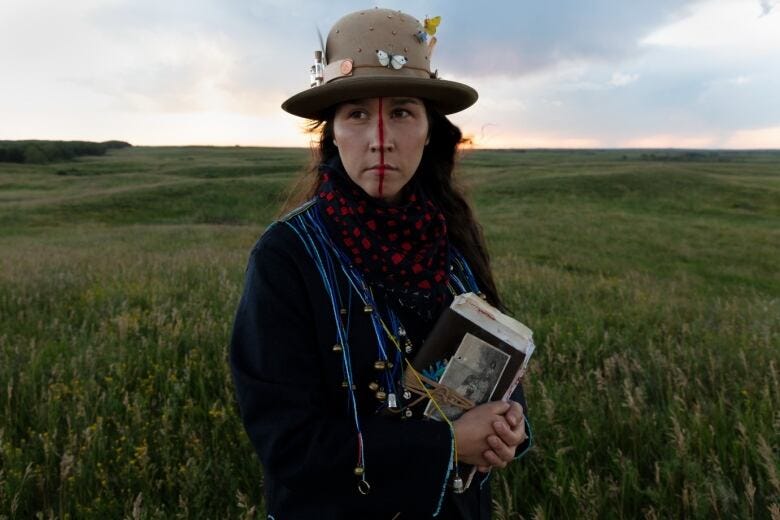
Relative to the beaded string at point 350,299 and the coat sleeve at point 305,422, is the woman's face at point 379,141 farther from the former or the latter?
the coat sleeve at point 305,422

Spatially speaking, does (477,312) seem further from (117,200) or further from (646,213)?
(117,200)

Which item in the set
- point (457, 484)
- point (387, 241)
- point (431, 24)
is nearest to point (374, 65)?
point (431, 24)

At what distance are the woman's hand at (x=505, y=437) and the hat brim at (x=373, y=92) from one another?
99 cm

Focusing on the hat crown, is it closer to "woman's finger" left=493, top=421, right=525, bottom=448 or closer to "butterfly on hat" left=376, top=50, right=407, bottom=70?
"butterfly on hat" left=376, top=50, right=407, bottom=70

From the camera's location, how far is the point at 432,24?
1953 mm

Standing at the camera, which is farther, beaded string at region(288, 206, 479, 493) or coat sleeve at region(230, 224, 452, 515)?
beaded string at region(288, 206, 479, 493)

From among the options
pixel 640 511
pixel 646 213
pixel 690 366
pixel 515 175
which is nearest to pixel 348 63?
pixel 640 511

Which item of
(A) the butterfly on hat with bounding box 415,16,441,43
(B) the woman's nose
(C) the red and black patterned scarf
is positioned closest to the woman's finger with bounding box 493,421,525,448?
(C) the red and black patterned scarf

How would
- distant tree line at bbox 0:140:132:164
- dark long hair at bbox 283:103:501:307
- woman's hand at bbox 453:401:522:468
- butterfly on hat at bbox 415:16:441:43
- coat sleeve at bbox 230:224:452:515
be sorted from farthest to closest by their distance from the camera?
distant tree line at bbox 0:140:132:164, dark long hair at bbox 283:103:501:307, butterfly on hat at bbox 415:16:441:43, woman's hand at bbox 453:401:522:468, coat sleeve at bbox 230:224:452:515

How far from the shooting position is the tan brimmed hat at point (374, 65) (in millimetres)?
1697

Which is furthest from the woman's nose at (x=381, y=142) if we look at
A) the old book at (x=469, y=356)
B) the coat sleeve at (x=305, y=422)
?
the old book at (x=469, y=356)

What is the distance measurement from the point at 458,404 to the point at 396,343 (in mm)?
252

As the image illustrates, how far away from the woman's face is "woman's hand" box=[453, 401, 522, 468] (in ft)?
2.33

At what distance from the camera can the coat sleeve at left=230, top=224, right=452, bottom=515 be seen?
1477mm
